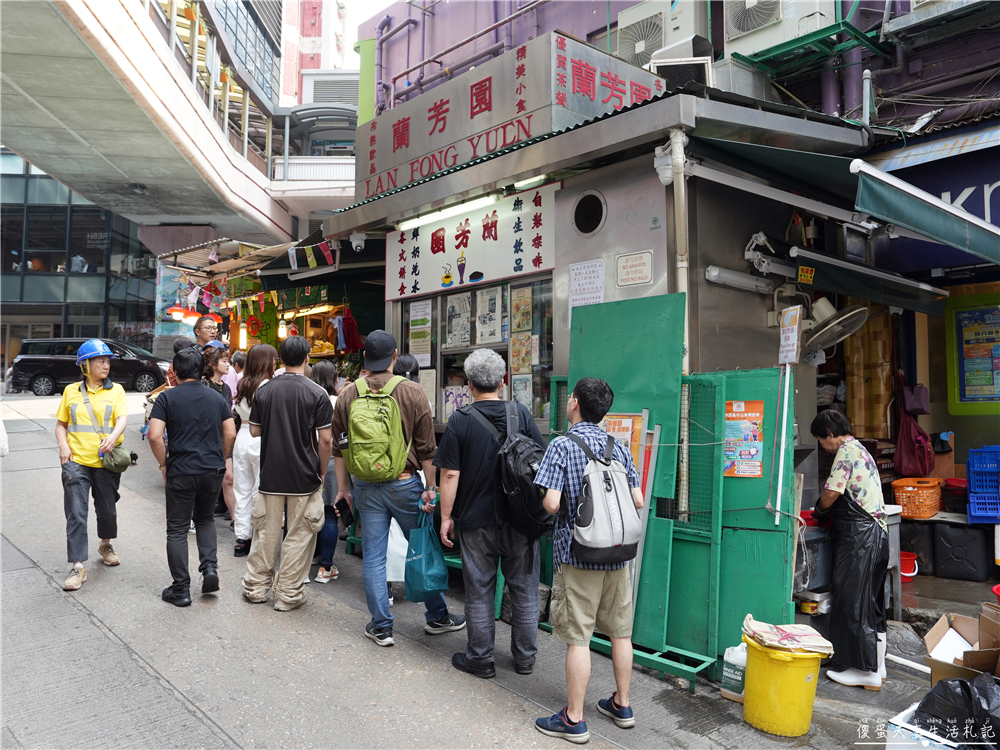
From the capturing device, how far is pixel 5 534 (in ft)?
21.9

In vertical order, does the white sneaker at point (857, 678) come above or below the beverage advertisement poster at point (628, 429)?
below

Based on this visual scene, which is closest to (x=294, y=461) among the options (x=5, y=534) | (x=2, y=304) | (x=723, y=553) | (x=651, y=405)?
(x=651, y=405)

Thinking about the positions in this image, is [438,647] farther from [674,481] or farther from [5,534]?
[5,534]

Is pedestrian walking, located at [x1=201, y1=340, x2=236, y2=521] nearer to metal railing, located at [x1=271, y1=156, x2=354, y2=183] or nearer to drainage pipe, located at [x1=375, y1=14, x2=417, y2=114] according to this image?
drainage pipe, located at [x1=375, y1=14, x2=417, y2=114]

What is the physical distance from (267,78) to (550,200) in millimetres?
30136

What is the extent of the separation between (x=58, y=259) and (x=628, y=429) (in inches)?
1263

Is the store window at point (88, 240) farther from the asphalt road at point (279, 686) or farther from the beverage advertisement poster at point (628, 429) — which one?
the beverage advertisement poster at point (628, 429)

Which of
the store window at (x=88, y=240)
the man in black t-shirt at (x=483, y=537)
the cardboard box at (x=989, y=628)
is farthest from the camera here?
the store window at (x=88, y=240)

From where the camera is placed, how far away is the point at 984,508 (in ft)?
21.6

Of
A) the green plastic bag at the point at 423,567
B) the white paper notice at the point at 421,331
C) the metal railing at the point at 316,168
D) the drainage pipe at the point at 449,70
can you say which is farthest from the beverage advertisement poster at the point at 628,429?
the metal railing at the point at 316,168

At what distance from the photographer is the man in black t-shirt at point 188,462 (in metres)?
5.07

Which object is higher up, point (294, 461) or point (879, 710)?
point (294, 461)

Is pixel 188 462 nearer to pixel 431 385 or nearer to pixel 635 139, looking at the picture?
pixel 431 385

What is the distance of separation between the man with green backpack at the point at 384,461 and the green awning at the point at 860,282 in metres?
3.67
